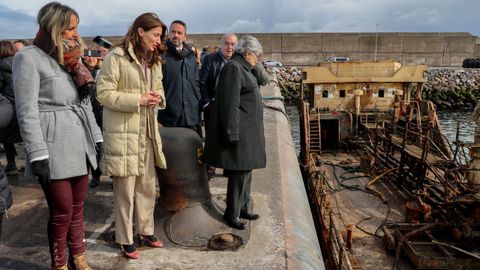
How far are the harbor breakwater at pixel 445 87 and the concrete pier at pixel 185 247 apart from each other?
2758 centimetres

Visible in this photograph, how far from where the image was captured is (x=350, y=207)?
8445 mm

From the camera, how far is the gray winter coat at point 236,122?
3490 millimetres

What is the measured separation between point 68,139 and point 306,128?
9.65m

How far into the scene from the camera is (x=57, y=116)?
271 centimetres

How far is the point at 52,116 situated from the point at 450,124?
26931 mm

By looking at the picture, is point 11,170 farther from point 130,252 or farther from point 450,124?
point 450,124

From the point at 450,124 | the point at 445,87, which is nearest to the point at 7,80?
the point at 450,124

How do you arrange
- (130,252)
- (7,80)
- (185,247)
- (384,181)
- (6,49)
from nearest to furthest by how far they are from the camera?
(130,252)
(185,247)
(6,49)
(7,80)
(384,181)

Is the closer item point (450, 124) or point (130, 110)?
point (130, 110)

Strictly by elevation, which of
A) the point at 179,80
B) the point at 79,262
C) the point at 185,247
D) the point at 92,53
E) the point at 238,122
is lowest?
the point at 185,247

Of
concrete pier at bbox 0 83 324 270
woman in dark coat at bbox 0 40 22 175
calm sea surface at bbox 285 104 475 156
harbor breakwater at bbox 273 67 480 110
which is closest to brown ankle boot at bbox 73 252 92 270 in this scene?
concrete pier at bbox 0 83 324 270

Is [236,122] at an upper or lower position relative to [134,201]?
upper

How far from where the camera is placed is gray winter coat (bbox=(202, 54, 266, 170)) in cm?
349

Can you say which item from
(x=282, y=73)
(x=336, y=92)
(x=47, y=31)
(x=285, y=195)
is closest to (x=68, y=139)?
(x=47, y=31)
